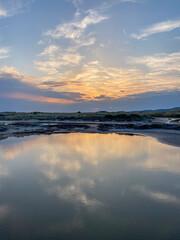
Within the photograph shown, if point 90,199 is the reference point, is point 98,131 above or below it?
above

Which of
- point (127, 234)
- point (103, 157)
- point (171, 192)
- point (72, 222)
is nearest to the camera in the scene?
point (127, 234)

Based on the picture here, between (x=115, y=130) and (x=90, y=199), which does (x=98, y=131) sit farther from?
(x=90, y=199)

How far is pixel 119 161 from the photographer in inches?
660

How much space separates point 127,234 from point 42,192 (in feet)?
18.2

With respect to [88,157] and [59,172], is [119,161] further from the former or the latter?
[59,172]

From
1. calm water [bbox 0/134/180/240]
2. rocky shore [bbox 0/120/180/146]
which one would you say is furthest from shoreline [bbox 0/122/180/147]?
calm water [bbox 0/134/180/240]

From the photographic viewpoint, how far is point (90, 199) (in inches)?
374

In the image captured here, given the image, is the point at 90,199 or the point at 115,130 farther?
the point at 115,130

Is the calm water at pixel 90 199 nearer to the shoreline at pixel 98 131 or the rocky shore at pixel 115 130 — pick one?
the shoreline at pixel 98 131

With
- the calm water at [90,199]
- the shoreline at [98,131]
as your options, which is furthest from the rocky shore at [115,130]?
the calm water at [90,199]

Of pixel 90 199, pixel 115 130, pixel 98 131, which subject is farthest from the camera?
pixel 115 130

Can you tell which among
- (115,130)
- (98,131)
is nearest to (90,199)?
(98,131)

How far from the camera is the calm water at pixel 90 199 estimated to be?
7059mm

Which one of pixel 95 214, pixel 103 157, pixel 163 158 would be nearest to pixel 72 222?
pixel 95 214
